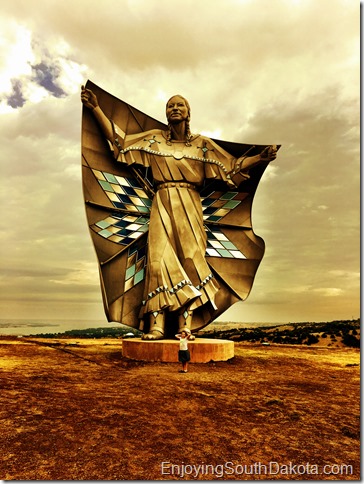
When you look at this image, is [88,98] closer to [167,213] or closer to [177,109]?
[177,109]

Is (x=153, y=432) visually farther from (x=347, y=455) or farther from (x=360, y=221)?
(x=360, y=221)

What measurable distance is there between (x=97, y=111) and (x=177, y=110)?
6.89ft

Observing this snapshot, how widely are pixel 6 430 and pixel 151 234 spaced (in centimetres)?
634

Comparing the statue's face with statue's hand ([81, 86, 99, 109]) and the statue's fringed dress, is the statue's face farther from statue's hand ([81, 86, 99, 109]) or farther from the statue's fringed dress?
statue's hand ([81, 86, 99, 109])

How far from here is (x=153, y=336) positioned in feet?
27.3

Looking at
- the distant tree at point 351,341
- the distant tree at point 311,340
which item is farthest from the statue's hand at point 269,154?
the distant tree at point 311,340

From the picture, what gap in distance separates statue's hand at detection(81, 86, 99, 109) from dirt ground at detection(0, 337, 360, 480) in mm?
6461

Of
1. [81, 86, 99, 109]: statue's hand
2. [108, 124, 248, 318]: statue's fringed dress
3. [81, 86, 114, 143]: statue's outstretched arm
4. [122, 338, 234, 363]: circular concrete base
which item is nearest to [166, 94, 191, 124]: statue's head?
[108, 124, 248, 318]: statue's fringed dress

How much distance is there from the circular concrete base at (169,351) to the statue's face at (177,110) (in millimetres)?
5809

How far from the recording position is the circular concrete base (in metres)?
7.72

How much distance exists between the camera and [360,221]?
5.07m

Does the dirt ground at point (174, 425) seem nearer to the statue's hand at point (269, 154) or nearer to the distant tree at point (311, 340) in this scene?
the statue's hand at point (269, 154)

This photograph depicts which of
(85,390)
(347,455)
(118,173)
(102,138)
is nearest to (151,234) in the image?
(118,173)

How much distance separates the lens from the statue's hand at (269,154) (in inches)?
382
